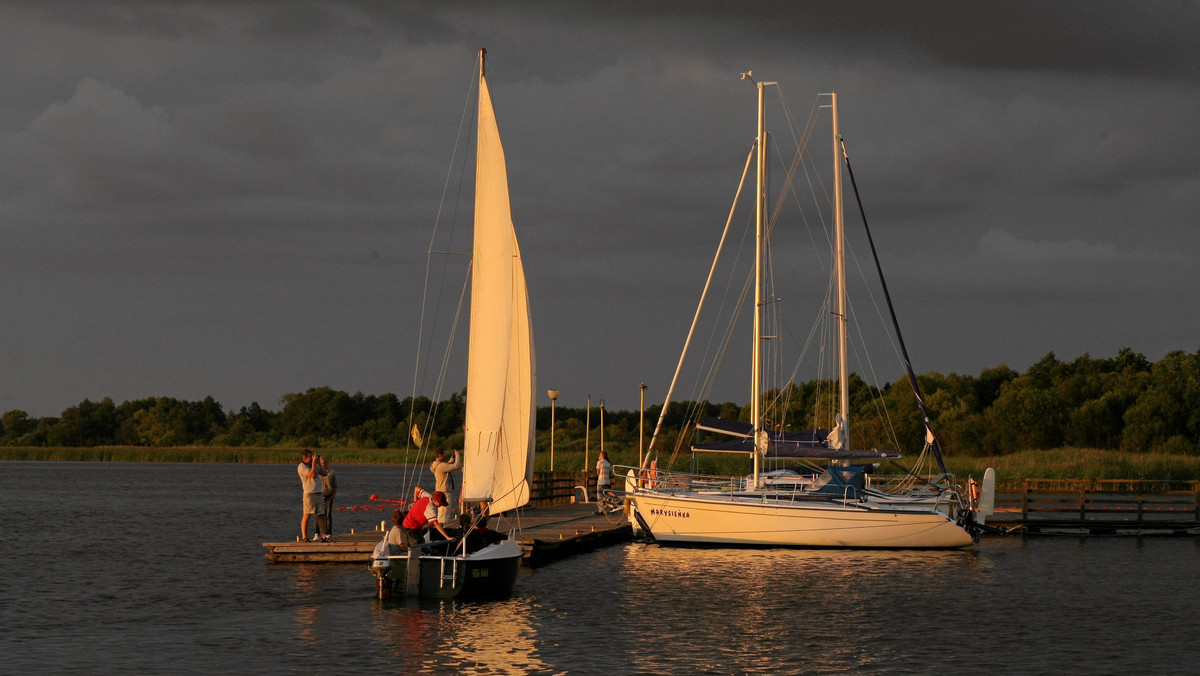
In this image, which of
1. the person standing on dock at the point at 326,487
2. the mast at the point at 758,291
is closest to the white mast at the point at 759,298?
the mast at the point at 758,291

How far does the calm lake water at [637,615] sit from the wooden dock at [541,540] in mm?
430

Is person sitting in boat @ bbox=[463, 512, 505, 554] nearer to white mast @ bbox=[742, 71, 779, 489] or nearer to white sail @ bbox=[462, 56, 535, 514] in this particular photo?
white sail @ bbox=[462, 56, 535, 514]

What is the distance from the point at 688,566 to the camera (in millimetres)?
33719

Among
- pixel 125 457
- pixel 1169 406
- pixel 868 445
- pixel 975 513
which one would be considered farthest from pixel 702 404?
pixel 125 457

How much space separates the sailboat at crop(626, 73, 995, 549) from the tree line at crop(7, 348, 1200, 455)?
164 cm

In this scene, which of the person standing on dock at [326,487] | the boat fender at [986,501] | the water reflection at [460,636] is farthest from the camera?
the boat fender at [986,501]

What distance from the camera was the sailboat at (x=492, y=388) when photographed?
2548 centimetres

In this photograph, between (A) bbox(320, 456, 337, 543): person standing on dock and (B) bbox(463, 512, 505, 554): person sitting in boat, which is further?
(A) bbox(320, 456, 337, 543): person standing on dock

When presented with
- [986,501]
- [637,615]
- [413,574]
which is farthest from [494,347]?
[986,501]

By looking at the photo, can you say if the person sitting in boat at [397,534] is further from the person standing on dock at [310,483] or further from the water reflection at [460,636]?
the person standing on dock at [310,483]

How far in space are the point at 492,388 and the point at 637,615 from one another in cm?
538

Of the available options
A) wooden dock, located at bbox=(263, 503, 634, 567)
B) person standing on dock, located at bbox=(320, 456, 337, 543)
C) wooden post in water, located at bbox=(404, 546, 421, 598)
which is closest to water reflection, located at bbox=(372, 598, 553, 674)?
wooden post in water, located at bbox=(404, 546, 421, 598)

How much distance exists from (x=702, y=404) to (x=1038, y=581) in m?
12.9

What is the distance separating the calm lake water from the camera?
20.0m
